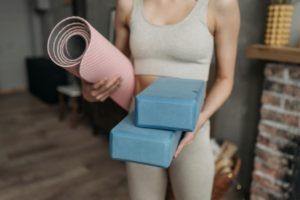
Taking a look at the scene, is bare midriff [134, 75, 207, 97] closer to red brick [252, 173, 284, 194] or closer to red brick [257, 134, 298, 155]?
red brick [257, 134, 298, 155]

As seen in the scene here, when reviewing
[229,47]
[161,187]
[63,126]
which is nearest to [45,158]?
[63,126]

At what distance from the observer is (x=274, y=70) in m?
1.25

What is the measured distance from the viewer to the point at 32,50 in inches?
177

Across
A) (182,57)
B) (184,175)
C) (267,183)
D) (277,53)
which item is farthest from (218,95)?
(267,183)

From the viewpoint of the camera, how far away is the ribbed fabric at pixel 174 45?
2.22 feet

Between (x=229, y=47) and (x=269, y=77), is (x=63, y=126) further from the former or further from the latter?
(x=229, y=47)

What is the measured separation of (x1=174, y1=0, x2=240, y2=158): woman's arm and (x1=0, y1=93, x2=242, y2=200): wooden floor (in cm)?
61

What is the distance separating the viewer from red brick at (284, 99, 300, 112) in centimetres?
119

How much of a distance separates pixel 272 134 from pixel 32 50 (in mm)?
4467

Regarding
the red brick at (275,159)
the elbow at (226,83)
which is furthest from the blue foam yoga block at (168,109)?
the red brick at (275,159)

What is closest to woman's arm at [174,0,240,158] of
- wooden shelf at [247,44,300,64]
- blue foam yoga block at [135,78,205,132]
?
blue foam yoga block at [135,78,205,132]

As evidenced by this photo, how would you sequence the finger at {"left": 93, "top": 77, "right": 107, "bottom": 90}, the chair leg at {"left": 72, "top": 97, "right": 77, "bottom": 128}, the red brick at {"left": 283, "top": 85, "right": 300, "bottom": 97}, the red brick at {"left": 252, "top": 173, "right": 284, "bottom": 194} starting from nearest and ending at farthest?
Result: 1. the finger at {"left": 93, "top": 77, "right": 107, "bottom": 90}
2. the red brick at {"left": 283, "top": 85, "right": 300, "bottom": 97}
3. the red brick at {"left": 252, "top": 173, "right": 284, "bottom": 194}
4. the chair leg at {"left": 72, "top": 97, "right": 77, "bottom": 128}

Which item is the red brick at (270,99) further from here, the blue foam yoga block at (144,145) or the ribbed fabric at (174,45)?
the blue foam yoga block at (144,145)

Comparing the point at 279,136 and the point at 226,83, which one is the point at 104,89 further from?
the point at 279,136
